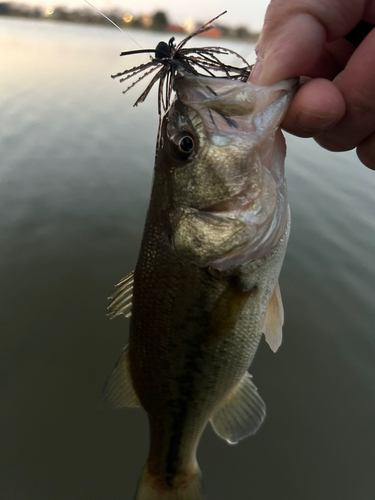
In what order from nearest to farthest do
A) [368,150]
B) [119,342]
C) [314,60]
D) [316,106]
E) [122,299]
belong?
[316,106] < [314,60] < [368,150] < [122,299] < [119,342]

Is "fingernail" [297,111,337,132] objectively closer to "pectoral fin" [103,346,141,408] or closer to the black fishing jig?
the black fishing jig

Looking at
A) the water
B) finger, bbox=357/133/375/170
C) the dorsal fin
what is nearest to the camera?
finger, bbox=357/133/375/170

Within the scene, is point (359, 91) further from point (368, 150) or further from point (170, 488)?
point (170, 488)

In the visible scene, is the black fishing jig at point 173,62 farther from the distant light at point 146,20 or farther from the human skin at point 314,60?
the distant light at point 146,20

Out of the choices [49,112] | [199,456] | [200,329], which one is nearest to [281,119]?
[200,329]

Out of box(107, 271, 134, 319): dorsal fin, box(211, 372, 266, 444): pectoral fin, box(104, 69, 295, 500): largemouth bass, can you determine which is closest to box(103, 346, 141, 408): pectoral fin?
box(104, 69, 295, 500): largemouth bass

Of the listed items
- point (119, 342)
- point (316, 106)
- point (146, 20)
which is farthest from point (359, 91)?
point (119, 342)
